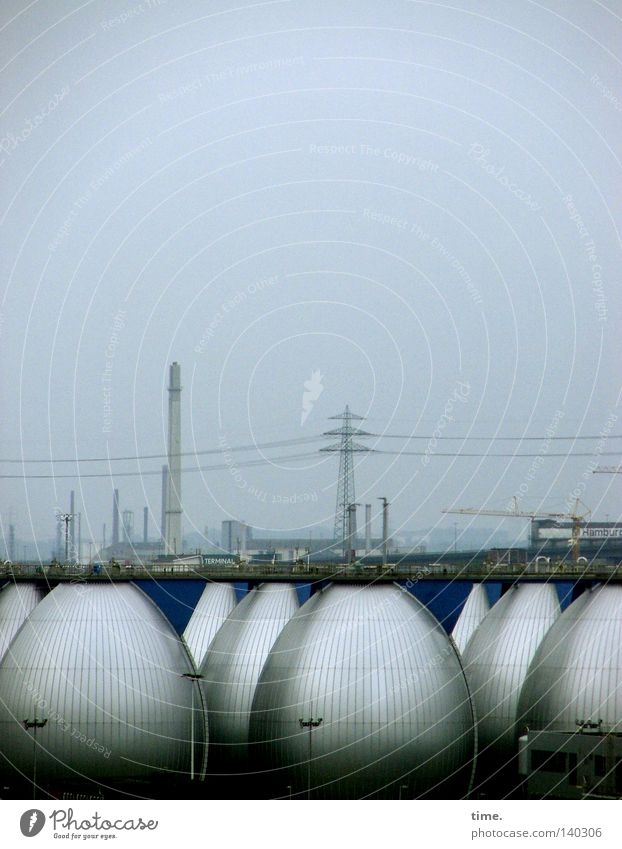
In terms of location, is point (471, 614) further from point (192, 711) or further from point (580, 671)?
point (192, 711)

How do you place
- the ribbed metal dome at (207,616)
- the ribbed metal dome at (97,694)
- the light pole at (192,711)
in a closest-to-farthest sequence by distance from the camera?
the ribbed metal dome at (97,694), the light pole at (192,711), the ribbed metal dome at (207,616)

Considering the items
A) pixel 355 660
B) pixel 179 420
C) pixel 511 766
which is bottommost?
pixel 511 766

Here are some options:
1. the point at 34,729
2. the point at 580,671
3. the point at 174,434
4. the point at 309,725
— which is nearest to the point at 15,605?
the point at 34,729

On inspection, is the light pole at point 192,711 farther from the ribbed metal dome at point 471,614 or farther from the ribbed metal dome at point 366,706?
the ribbed metal dome at point 471,614

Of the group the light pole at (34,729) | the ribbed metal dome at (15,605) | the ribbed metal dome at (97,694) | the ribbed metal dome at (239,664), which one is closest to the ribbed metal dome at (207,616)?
the ribbed metal dome at (239,664)

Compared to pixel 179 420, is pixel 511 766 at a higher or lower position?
lower

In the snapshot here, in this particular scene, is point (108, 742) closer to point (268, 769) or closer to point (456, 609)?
point (268, 769)

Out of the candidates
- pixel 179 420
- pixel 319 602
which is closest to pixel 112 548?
pixel 179 420
